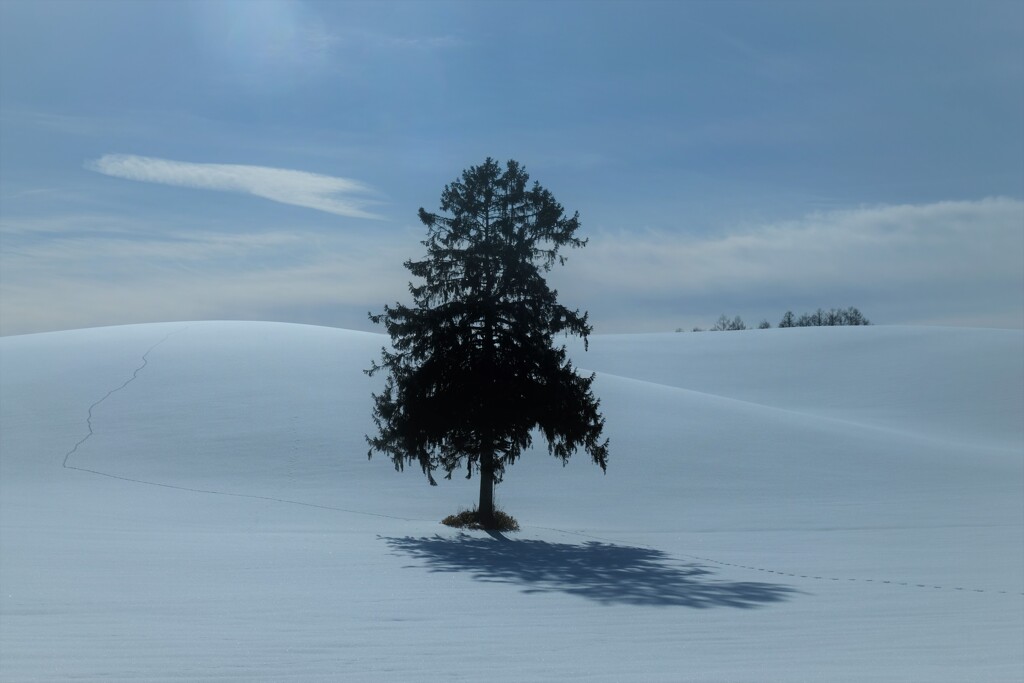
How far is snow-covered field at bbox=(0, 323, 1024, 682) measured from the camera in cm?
783

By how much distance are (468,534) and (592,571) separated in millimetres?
5647

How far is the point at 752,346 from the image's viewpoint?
6888 cm

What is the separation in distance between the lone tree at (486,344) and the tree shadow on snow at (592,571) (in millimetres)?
2233

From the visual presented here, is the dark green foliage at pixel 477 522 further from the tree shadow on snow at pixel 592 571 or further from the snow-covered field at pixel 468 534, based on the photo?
the tree shadow on snow at pixel 592 571

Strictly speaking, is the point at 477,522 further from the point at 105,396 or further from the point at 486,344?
the point at 105,396

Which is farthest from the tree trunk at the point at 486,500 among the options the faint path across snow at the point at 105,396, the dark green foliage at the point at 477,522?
the faint path across snow at the point at 105,396

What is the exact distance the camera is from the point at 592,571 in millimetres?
14344

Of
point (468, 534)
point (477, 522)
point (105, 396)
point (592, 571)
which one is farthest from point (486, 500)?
point (105, 396)

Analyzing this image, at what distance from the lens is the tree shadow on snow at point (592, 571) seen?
1178cm

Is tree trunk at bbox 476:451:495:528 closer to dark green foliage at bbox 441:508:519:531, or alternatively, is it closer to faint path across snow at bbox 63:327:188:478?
dark green foliage at bbox 441:508:519:531

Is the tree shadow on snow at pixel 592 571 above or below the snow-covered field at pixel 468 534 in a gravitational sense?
below

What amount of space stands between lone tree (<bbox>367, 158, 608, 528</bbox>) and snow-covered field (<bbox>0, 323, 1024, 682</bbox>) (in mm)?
2141

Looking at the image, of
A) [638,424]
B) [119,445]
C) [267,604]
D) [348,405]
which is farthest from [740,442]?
[267,604]

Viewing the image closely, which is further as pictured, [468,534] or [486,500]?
[486,500]
